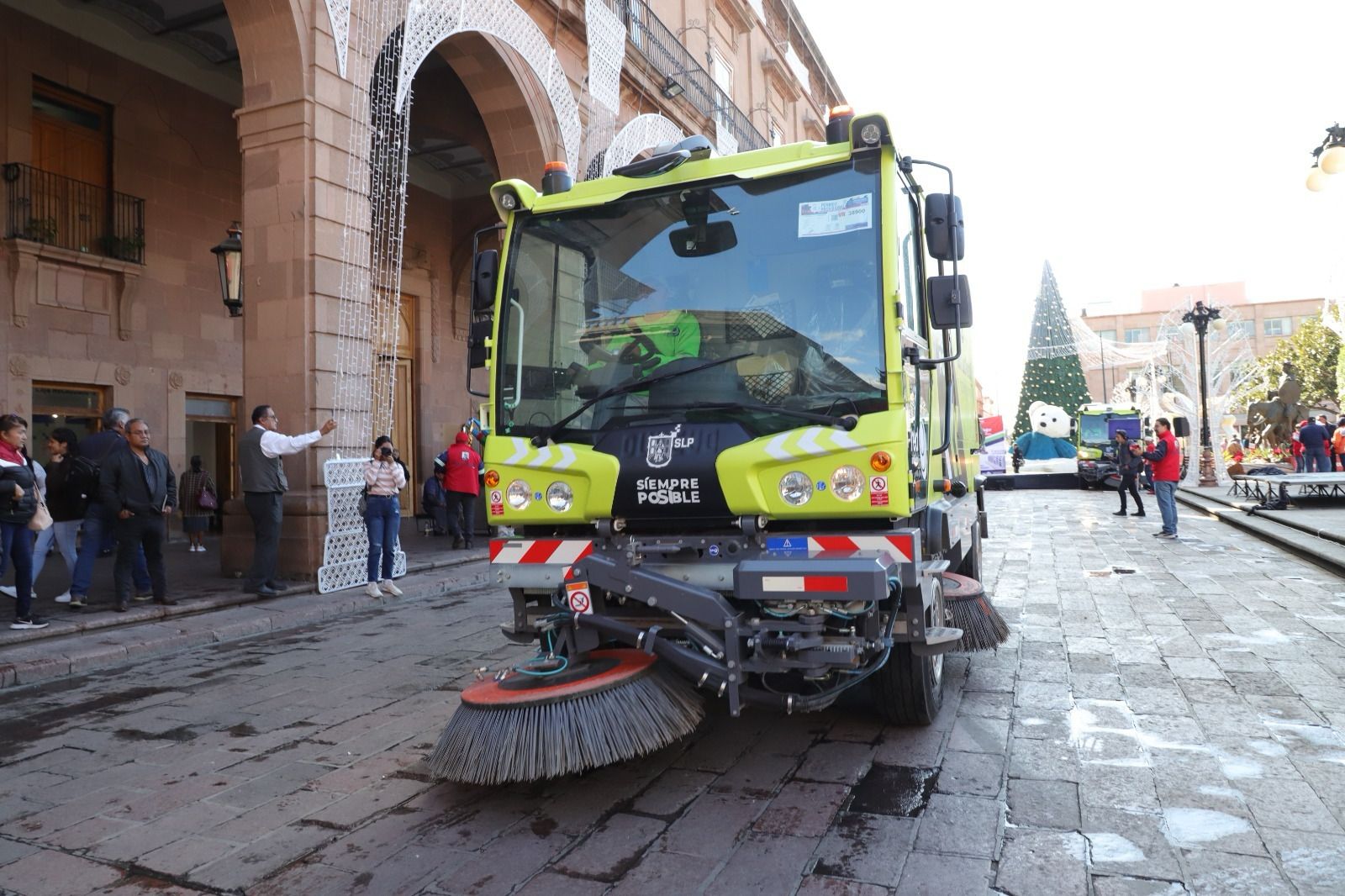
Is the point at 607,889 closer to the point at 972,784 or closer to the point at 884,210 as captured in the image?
the point at 972,784

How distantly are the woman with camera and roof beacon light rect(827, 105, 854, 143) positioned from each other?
20.0 ft

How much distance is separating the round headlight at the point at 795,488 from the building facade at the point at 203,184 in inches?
266

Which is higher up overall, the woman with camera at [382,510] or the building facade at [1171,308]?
the building facade at [1171,308]

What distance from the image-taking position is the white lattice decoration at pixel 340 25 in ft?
30.3

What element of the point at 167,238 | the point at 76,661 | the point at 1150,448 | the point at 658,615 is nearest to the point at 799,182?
the point at 658,615

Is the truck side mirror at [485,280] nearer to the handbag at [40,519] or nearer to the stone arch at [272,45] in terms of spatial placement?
the handbag at [40,519]

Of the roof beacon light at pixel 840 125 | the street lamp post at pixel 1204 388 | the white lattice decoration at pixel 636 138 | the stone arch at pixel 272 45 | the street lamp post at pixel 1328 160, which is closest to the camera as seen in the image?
the roof beacon light at pixel 840 125

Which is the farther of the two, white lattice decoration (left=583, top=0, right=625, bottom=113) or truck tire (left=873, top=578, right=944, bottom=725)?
white lattice decoration (left=583, top=0, right=625, bottom=113)

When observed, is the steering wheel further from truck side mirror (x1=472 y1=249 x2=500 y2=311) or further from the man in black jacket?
the man in black jacket

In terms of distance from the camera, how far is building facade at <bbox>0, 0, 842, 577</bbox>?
9.16 meters

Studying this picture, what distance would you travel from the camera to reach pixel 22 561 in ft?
22.8

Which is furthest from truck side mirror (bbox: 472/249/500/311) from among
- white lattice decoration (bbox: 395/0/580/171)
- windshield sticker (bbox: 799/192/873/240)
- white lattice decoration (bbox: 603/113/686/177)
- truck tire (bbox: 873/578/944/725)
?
white lattice decoration (bbox: 603/113/686/177)

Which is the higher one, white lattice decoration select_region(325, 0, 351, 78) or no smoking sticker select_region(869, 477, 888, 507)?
white lattice decoration select_region(325, 0, 351, 78)

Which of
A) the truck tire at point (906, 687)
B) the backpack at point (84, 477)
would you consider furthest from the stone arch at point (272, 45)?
the truck tire at point (906, 687)
